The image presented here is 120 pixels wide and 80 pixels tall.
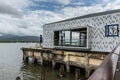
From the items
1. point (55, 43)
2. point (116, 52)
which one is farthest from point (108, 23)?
point (116, 52)

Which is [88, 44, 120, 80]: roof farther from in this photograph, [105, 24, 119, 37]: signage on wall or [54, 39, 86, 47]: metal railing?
[54, 39, 86, 47]: metal railing

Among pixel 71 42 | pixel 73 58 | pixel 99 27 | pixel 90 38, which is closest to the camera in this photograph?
pixel 99 27

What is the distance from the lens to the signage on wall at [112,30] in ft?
67.7

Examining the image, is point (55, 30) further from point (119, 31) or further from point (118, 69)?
point (118, 69)

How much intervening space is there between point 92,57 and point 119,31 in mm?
3513

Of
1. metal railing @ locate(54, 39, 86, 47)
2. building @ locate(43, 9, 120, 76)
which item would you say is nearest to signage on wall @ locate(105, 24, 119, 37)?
building @ locate(43, 9, 120, 76)

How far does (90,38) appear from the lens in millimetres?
23422

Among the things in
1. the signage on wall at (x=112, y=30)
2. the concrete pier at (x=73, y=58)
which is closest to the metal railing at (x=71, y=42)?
the concrete pier at (x=73, y=58)

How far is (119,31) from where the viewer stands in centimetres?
2036

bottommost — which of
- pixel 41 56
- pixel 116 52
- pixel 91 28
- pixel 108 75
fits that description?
pixel 41 56

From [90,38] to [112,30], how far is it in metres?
3.03

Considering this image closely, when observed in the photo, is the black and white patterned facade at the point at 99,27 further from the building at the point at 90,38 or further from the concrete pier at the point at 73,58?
the concrete pier at the point at 73,58

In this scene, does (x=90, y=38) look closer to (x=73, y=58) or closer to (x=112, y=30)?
(x=73, y=58)

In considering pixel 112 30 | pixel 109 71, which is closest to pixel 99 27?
pixel 112 30
